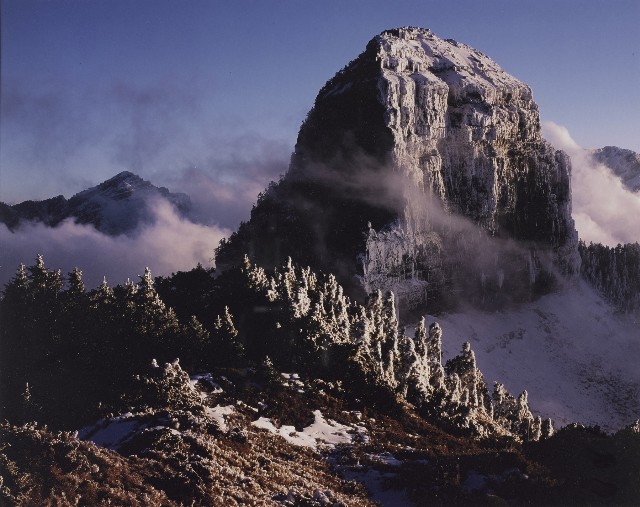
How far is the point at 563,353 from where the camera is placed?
113625 millimetres

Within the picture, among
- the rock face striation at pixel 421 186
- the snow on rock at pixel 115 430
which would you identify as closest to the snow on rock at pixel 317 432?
the snow on rock at pixel 115 430

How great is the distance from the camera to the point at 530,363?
108312 millimetres

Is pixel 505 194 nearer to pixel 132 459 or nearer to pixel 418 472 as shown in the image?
pixel 418 472

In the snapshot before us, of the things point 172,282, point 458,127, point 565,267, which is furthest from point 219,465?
point 565,267

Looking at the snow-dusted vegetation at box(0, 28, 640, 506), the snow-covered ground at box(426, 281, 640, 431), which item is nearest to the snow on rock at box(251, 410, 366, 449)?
the snow-dusted vegetation at box(0, 28, 640, 506)

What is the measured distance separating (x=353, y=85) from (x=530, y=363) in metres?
67.9

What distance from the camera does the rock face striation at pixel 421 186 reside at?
4486 inches

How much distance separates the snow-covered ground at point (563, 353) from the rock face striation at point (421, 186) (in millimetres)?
6936

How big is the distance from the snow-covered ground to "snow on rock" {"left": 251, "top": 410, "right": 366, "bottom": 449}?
58583mm

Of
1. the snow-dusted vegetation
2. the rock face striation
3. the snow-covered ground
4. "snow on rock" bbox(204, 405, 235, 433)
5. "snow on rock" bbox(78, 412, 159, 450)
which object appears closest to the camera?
the snow-dusted vegetation

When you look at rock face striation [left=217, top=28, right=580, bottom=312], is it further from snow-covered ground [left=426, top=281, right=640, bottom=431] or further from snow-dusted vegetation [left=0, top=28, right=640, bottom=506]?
snow-covered ground [left=426, top=281, right=640, bottom=431]

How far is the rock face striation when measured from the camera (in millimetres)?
113938

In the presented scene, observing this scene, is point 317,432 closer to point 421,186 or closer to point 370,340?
point 370,340

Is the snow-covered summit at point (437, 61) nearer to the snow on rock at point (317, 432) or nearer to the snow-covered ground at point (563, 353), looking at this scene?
the snow-covered ground at point (563, 353)
